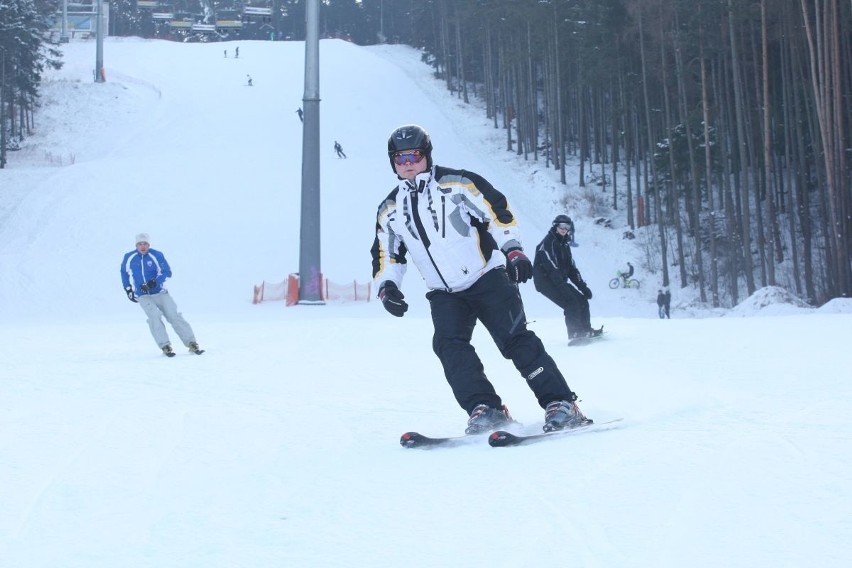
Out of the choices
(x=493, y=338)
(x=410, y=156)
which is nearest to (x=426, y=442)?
(x=493, y=338)

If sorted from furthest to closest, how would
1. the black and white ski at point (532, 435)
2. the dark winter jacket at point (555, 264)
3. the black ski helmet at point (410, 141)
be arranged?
the dark winter jacket at point (555, 264) → the black ski helmet at point (410, 141) → the black and white ski at point (532, 435)

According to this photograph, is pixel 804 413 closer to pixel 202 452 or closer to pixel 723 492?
pixel 723 492

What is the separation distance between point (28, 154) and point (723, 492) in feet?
166

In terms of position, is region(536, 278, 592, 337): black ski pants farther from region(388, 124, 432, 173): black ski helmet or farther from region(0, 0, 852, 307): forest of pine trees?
region(0, 0, 852, 307): forest of pine trees

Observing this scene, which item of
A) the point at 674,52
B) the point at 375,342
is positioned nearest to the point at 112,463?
→ the point at 375,342

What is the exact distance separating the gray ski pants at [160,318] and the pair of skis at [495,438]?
25.2ft

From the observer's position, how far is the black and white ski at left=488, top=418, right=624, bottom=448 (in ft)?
15.9

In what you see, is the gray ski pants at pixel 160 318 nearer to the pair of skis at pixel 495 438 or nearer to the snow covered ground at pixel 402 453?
the snow covered ground at pixel 402 453

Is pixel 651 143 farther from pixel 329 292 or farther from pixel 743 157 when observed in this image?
pixel 329 292

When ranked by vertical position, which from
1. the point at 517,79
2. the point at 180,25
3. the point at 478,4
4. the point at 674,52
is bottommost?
the point at 674,52

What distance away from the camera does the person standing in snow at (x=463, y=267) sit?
5.18 meters

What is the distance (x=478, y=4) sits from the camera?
173 ft

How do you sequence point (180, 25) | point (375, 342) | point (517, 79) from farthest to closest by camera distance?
point (180, 25), point (517, 79), point (375, 342)

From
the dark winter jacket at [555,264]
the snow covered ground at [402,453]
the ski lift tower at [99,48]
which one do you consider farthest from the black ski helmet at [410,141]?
the ski lift tower at [99,48]
